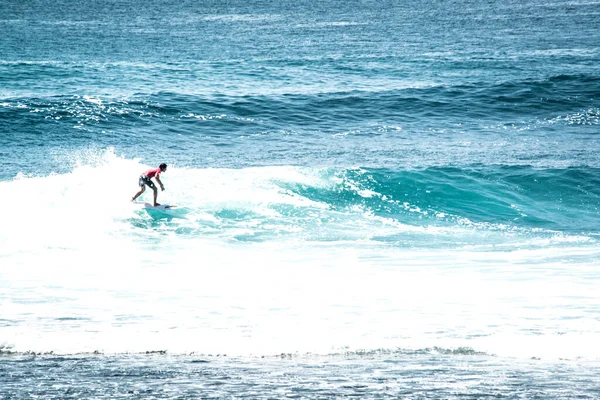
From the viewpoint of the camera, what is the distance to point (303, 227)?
16.7 m

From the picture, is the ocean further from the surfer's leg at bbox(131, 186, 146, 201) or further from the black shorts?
the black shorts

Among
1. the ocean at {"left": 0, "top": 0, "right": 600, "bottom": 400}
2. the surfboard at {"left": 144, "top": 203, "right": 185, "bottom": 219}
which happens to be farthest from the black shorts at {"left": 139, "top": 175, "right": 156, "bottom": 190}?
the ocean at {"left": 0, "top": 0, "right": 600, "bottom": 400}

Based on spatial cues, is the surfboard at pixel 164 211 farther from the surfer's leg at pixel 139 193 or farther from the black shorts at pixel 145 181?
the black shorts at pixel 145 181

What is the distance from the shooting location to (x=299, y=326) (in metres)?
9.97

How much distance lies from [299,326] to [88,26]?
63093 millimetres

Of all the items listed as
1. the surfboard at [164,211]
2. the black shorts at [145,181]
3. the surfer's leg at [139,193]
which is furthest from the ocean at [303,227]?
the black shorts at [145,181]

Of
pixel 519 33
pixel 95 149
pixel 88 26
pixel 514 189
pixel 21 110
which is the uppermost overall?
pixel 88 26

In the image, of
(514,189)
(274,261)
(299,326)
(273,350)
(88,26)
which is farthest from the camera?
(88,26)

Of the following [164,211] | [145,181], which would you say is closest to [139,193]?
[145,181]

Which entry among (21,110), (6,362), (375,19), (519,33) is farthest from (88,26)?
(6,362)

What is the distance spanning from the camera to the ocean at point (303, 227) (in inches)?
332

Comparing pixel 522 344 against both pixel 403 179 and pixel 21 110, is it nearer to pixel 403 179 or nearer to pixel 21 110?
pixel 403 179

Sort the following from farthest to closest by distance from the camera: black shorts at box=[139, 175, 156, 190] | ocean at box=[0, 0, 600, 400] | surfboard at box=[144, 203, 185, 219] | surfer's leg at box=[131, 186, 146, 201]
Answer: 1. surfer's leg at box=[131, 186, 146, 201]
2. black shorts at box=[139, 175, 156, 190]
3. surfboard at box=[144, 203, 185, 219]
4. ocean at box=[0, 0, 600, 400]

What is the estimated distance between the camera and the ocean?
27.6ft
